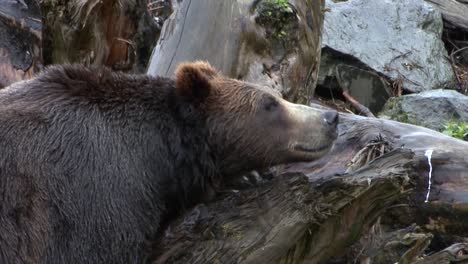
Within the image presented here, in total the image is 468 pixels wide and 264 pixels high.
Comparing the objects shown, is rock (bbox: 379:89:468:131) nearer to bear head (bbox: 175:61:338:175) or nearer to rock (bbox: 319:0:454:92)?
rock (bbox: 319:0:454:92)

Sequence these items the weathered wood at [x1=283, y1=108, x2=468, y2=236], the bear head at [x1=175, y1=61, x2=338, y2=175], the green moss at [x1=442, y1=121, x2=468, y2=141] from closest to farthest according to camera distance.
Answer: the bear head at [x1=175, y1=61, x2=338, y2=175], the weathered wood at [x1=283, y1=108, x2=468, y2=236], the green moss at [x1=442, y1=121, x2=468, y2=141]

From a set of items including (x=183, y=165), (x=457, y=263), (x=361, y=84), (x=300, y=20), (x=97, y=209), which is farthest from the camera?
(x=361, y=84)

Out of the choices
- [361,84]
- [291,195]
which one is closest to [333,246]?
[291,195]

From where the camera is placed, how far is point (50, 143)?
4.99m

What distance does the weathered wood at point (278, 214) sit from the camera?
5188 mm

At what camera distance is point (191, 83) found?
17.3 ft

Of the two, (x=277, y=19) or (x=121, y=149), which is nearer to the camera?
(x=121, y=149)

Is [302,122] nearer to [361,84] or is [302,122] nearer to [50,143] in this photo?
[50,143]

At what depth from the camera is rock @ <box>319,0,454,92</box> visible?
457 inches

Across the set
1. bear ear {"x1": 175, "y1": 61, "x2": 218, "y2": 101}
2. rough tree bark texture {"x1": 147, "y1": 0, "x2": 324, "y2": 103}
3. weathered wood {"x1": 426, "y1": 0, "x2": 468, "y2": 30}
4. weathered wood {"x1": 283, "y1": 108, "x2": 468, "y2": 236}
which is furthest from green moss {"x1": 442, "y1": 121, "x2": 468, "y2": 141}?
bear ear {"x1": 175, "y1": 61, "x2": 218, "y2": 101}

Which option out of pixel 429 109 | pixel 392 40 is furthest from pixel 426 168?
pixel 392 40

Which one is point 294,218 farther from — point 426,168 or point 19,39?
point 19,39

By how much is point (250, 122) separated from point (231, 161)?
240mm

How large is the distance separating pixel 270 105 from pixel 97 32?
309cm
